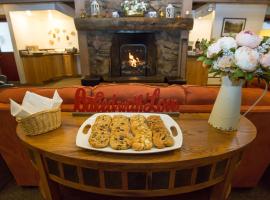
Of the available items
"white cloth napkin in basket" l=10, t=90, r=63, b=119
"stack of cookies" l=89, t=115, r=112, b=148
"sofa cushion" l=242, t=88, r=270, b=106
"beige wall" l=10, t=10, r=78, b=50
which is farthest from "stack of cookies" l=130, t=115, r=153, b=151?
"beige wall" l=10, t=10, r=78, b=50

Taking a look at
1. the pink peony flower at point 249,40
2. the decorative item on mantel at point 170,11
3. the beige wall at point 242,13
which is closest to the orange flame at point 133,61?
the decorative item on mantel at point 170,11

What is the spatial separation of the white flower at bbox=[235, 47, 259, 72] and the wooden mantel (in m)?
3.57

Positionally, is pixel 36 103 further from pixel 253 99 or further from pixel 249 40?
pixel 253 99

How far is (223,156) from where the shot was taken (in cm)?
92

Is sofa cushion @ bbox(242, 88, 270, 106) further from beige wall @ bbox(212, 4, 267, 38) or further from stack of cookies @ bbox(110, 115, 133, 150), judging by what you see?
beige wall @ bbox(212, 4, 267, 38)

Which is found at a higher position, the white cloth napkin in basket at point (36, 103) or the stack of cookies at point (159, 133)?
the white cloth napkin in basket at point (36, 103)

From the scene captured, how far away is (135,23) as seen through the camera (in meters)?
4.17

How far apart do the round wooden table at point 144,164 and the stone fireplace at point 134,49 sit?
349 cm

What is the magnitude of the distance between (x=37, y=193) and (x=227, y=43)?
200 cm

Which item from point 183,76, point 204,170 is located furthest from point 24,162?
point 183,76

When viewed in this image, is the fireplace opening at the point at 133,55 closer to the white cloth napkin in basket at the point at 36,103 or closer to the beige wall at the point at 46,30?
the beige wall at the point at 46,30

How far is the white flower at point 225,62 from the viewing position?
95cm

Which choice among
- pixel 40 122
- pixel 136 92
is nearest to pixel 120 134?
pixel 40 122

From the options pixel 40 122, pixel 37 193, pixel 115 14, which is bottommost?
pixel 37 193
